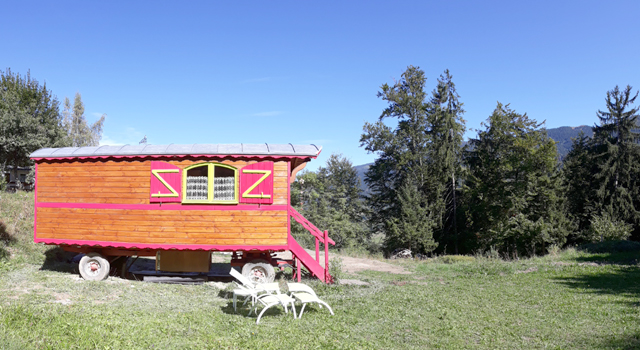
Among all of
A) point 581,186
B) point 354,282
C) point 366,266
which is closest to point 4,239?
point 354,282

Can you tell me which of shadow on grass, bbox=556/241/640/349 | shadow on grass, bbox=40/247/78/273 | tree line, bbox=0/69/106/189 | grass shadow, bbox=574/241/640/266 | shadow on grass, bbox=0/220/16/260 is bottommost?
shadow on grass, bbox=556/241/640/349

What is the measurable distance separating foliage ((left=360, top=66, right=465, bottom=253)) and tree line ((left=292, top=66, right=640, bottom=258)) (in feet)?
0.26

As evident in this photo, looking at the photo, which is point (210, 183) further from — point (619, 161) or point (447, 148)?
point (619, 161)

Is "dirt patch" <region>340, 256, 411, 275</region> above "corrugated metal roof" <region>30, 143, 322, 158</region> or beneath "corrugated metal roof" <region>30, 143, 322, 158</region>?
beneath

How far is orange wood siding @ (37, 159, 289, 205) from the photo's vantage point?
1091 cm

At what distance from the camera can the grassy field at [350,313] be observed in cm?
589

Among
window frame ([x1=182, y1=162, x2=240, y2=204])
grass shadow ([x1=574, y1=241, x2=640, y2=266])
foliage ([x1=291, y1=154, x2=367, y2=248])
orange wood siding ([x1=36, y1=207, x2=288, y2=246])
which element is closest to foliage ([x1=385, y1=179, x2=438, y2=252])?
foliage ([x1=291, y1=154, x2=367, y2=248])

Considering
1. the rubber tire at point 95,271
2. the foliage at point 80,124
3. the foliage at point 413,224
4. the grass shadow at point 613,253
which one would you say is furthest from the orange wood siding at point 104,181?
the foliage at point 80,124

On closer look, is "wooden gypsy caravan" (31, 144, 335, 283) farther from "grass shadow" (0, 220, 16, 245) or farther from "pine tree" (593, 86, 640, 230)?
"pine tree" (593, 86, 640, 230)

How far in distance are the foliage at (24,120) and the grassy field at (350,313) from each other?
13481 millimetres

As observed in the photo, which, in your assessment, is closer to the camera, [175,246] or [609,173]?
[175,246]

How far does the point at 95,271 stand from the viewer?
11.3 m

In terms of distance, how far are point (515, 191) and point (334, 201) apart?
49.7 ft

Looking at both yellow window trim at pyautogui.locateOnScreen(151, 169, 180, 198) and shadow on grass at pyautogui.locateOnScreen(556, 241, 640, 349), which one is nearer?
shadow on grass at pyautogui.locateOnScreen(556, 241, 640, 349)
